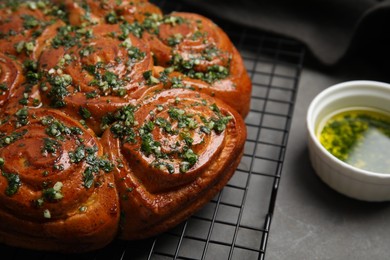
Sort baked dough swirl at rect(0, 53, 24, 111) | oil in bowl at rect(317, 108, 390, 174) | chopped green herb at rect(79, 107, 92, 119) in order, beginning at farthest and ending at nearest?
oil in bowl at rect(317, 108, 390, 174)
baked dough swirl at rect(0, 53, 24, 111)
chopped green herb at rect(79, 107, 92, 119)

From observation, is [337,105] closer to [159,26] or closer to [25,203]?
[159,26]

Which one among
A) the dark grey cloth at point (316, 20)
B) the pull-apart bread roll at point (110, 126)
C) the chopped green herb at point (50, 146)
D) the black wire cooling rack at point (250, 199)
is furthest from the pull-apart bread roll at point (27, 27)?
the dark grey cloth at point (316, 20)

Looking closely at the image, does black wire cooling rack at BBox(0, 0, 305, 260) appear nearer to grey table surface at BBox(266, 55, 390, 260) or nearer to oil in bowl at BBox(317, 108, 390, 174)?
grey table surface at BBox(266, 55, 390, 260)

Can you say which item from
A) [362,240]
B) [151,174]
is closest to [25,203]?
[151,174]

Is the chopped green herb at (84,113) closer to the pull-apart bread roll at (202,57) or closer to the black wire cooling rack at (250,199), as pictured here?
the pull-apart bread roll at (202,57)

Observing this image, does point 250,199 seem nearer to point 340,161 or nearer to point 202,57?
point 340,161

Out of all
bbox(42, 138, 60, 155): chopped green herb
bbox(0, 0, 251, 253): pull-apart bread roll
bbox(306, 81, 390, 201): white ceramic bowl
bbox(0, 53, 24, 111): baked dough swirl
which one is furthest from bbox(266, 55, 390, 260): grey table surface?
bbox(0, 53, 24, 111): baked dough swirl
